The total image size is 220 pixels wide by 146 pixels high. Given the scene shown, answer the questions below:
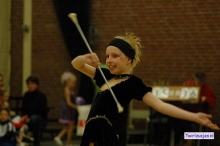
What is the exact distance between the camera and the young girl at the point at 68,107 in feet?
31.8

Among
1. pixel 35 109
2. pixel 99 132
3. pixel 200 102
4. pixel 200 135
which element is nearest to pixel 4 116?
pixel 35 109

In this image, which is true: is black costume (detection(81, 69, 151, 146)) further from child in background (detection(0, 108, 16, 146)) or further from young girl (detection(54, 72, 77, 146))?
young girl (detection(54, 72, 77, 146))

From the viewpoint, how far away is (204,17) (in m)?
8.86

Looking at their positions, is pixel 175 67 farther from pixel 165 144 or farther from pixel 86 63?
Answer: pixel 86 63

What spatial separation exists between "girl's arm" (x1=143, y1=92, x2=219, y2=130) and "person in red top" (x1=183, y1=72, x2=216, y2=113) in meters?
3.71

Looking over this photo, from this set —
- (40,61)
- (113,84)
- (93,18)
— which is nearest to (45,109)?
(40,61)

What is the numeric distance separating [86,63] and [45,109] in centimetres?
460

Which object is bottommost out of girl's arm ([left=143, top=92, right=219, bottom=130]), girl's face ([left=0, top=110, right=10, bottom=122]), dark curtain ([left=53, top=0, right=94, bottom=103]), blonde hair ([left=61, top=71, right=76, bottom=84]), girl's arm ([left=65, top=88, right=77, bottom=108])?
girl's arm ([left=143, top=92, right=219, bottom=130])

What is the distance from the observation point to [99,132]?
15.9 ft

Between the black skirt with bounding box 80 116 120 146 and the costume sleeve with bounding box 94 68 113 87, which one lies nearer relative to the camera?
the black skirt with bounding box 80 116 120 146

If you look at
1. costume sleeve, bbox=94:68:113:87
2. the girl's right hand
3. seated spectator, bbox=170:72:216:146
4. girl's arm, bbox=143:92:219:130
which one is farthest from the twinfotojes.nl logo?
the girl's right hand

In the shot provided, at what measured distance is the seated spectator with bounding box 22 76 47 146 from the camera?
9266mm

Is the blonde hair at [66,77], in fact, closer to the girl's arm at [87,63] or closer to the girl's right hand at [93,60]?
the girl's arm at [87,63]

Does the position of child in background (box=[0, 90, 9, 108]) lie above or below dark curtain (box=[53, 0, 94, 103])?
below
